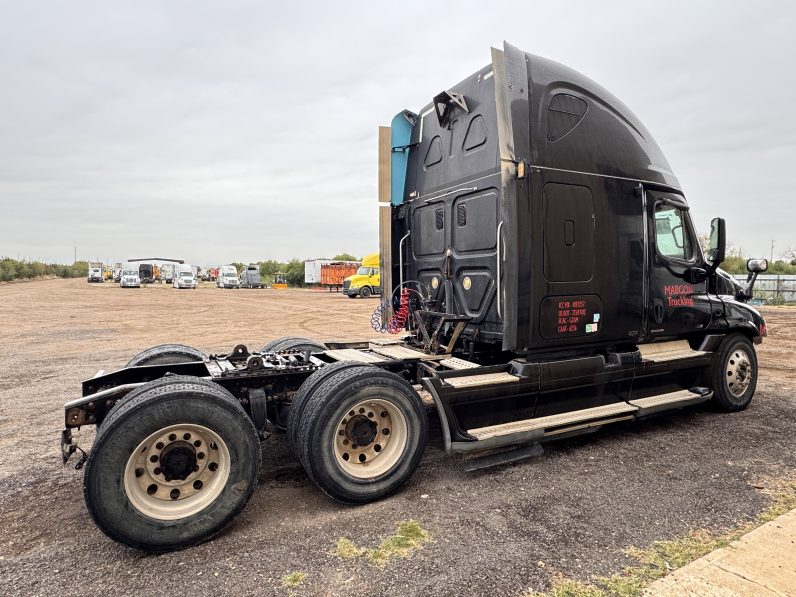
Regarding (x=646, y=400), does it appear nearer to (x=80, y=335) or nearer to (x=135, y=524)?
(x=135, y=524)

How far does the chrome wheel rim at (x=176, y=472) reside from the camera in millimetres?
3035

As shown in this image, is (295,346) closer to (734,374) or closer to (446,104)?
(446,104)

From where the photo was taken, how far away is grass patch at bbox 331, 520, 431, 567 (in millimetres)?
2895

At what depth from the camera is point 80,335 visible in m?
13.1

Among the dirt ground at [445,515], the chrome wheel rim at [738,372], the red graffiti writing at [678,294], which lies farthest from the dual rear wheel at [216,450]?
the chrome wheel rim at [738,372]

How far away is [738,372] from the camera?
5969 mm

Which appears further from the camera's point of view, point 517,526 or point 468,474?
point 468,474

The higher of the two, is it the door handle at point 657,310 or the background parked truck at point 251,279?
the background parked truck at point 251,279

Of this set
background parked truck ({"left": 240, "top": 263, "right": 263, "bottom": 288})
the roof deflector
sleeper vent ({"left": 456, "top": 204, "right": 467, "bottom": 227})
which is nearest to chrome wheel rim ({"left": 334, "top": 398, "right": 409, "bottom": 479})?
sleeper vent ({"left": 456, "top": 204, "right": 467, "bottom": 227})

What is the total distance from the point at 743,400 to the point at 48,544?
23.2 ft

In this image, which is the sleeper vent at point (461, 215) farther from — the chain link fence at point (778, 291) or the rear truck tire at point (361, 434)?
the chain link fence at point (778, 291)

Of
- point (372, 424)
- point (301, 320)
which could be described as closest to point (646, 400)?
point (372, 424)

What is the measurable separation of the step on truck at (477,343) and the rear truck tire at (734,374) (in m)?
0.03

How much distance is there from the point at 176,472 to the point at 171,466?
0.05 m
